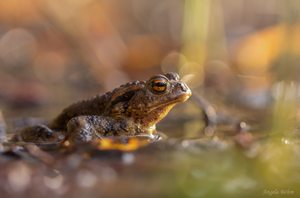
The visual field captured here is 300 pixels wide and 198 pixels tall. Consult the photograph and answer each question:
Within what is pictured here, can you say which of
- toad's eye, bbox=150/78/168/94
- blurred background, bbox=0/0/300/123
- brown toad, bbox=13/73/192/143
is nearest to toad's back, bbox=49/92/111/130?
brown toad, bbox=13/73/192/143

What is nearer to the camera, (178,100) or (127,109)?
(178,100)

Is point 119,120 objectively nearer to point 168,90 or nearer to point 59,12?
point 168,90

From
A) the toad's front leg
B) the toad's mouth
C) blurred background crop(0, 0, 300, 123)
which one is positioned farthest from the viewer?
blurred background crop(0, 0, 300, 123)

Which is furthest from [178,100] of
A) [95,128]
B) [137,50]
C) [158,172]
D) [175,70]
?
[137,50]

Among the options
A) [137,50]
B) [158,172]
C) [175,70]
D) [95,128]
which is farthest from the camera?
[137,50]

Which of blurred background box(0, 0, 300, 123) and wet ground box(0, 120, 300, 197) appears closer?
wet ground box(0, 120, 300, 197)

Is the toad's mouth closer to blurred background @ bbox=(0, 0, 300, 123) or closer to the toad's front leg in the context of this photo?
the toad's front leg

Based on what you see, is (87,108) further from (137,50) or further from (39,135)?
(137,50)
